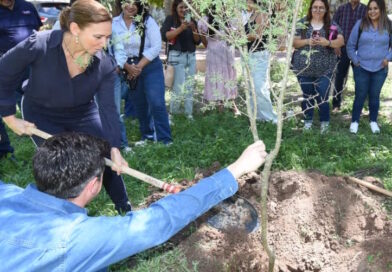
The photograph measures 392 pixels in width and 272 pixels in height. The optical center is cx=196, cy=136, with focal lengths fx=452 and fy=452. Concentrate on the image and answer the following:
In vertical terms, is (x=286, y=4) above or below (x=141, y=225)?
above

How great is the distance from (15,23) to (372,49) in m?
4.45

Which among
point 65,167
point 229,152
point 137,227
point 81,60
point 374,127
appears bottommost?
point 374,127

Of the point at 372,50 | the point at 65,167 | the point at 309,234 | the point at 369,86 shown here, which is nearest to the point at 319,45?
the point at 372,50

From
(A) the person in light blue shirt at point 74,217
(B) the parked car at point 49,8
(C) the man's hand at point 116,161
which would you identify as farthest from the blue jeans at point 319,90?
(B) the parked car at point 49,8

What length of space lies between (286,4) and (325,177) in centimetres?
176

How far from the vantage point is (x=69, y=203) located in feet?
5.94

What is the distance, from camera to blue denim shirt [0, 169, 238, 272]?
1631 mm

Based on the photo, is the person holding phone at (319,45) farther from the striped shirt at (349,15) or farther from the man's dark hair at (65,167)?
the man's dark hair at (65,167)

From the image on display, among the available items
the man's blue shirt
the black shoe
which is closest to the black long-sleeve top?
the black shoe

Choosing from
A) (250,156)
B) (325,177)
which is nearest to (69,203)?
(250,156)

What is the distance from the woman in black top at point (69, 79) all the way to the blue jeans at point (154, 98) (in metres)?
2.07

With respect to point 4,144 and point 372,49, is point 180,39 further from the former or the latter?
point 4,144

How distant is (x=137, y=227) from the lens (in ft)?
5.78

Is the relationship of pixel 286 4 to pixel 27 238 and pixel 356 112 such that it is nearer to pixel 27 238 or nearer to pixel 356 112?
pixel 27 238
